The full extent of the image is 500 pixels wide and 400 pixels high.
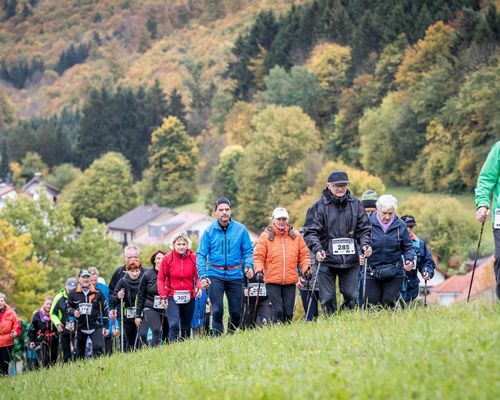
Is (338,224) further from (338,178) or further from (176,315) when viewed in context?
(176,315)

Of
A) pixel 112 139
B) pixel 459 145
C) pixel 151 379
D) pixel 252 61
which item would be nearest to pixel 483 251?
pixel 459 145


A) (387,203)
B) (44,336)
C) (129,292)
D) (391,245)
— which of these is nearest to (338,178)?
(387,203)

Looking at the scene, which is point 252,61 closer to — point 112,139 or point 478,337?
point 112,139

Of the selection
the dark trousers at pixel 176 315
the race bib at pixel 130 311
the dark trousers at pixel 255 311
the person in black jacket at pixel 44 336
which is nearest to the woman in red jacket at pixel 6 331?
the person in black jacket at pixel 44 336

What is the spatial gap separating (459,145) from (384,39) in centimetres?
3247

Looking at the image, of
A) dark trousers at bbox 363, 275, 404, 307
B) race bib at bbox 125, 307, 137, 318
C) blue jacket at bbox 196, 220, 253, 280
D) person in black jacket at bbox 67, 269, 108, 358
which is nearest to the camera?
dark trousers at bbox 363, 275, 404, 307

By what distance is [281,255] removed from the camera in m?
14.8

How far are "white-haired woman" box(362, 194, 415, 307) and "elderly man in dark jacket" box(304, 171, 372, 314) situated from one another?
0.51 m

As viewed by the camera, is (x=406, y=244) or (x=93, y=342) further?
(x=93, y=342)

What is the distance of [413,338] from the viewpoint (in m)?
9.19

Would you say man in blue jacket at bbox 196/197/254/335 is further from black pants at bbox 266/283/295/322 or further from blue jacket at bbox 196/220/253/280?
black pants at bbox 266/283/295/322

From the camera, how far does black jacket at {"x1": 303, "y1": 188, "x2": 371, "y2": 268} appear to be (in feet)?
45.3

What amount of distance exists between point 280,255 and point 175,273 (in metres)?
1.99

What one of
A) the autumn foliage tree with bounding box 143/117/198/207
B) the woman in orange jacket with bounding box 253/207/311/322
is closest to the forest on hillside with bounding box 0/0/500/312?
the autumn foliage tree with bounding box 143/117/198/207
